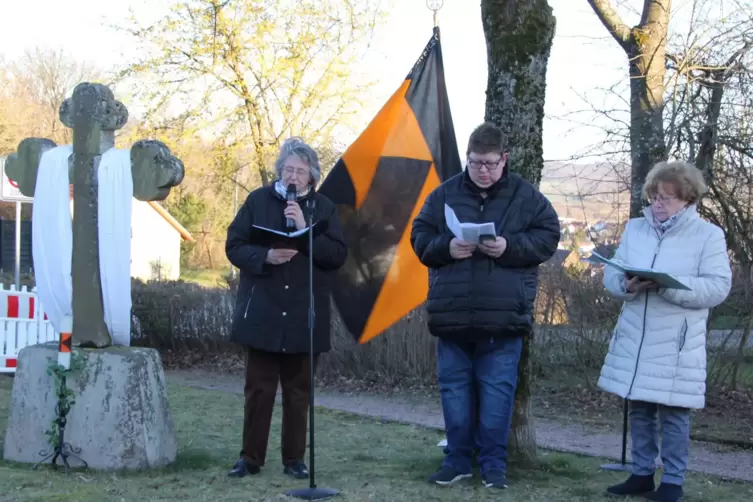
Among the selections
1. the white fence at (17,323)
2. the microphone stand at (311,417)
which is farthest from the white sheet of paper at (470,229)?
the white fence at (17,323)

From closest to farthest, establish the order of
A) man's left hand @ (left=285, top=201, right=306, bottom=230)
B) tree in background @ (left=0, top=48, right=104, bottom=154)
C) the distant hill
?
man's left hand @ (left=285, top=201, right=306, bottom=230) < the distant hill < tree in background @ (left=0, top=48, right=104, bottom=154)

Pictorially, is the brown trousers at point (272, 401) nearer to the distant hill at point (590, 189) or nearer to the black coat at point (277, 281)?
the black coat at point (277, 281)

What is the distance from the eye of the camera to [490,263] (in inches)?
195

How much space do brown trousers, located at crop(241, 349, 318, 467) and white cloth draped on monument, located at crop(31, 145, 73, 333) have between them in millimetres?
1163

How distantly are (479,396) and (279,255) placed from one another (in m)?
1.31

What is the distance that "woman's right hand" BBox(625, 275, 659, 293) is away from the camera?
4.88m

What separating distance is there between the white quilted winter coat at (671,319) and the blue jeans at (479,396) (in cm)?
53

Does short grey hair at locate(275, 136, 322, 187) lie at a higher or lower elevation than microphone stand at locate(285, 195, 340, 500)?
higher

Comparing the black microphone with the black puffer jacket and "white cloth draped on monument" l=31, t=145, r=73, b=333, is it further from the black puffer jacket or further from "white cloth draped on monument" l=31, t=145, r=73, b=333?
"white cloth draped on monument" l=31, t=145, r=73, b=333

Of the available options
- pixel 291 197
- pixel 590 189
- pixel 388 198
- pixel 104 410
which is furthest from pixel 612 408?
pixel 104 410

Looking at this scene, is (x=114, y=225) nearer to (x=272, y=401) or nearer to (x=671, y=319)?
(x=272, y=401)

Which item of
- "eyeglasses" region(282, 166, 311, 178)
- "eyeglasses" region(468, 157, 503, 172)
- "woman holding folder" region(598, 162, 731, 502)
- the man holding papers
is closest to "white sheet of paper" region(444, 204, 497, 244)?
the man holding papers

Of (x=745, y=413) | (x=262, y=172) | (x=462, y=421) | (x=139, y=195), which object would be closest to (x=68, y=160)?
(x=139, y=195)

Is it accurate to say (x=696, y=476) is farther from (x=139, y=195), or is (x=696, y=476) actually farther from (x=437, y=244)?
(x=139, y=195)
